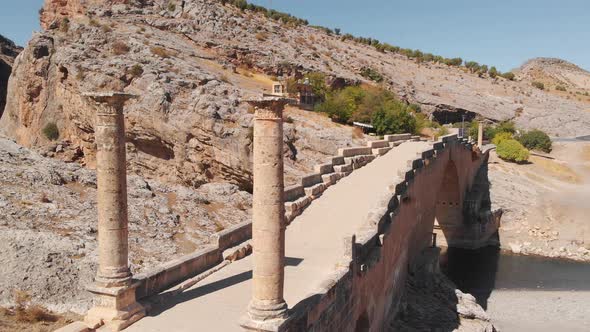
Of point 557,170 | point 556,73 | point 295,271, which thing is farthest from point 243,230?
point 556,73

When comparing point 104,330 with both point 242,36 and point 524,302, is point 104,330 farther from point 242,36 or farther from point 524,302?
point 242,36

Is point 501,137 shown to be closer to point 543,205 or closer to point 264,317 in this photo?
point 543,205

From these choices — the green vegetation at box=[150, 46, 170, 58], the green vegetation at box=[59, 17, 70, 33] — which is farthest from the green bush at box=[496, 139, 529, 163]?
the green vegetation at box=[59, 17, 70, 33]

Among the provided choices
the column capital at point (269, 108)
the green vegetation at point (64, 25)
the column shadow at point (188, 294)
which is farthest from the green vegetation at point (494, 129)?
the column capital at point (269, 108)

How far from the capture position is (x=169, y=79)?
25156 mm

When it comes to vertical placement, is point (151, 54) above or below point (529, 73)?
below

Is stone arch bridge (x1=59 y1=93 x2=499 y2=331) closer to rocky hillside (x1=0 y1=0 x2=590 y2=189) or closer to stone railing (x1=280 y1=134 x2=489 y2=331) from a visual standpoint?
stone railing (x1=280 y1=134 x2=489 y2=331)

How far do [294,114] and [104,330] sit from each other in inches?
817

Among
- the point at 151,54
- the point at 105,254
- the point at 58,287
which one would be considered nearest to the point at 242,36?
the point at 151,54

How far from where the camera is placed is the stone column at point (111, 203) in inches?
299

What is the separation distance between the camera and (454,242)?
29859 mm

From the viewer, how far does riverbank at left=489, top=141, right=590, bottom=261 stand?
27812mm

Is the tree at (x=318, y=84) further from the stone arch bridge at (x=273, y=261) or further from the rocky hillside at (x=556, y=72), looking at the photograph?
the rocky hillside at (x=556, y=72)

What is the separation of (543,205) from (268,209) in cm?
2960
